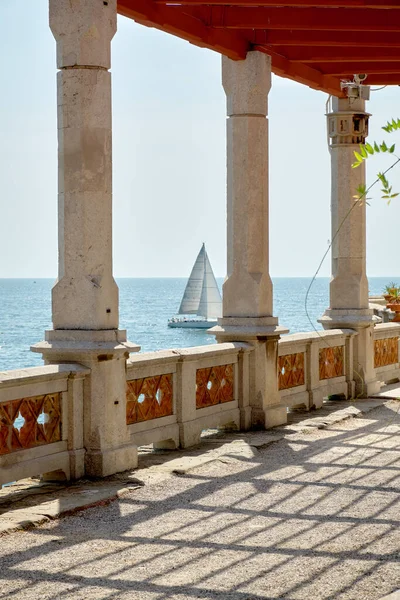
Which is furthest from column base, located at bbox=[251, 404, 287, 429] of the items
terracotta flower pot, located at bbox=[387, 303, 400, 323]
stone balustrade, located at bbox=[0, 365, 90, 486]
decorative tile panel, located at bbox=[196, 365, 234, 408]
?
terracotta flower pot, located at bbox=[387, 303, 400, 323]

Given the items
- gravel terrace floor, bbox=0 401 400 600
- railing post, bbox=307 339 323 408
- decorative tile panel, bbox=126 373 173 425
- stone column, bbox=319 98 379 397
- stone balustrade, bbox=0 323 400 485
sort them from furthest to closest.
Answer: stone column, bbox=319 98 379 397 → railing post, bbox=307 339 323 408 → decorative tile panel, bbox=126 373 173 425 → stone balustrade, bbox=0 323 400 485 → gravel terrace floor, bbox=0 401 400 600

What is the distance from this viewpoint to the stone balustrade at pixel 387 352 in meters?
15.7

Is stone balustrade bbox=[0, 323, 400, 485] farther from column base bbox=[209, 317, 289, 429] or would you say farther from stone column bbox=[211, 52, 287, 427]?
stone column bbox=[211, 52, 287, 427]

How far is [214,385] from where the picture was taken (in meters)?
11.0

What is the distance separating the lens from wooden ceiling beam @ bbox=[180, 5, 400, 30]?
1085 centimetres

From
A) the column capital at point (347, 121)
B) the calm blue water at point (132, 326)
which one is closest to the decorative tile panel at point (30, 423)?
the column capital at point (347, 121)

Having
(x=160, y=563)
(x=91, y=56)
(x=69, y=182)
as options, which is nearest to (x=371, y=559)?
(x=160, y=563)

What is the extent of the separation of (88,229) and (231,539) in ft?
9.95

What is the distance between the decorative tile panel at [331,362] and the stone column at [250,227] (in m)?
2.04

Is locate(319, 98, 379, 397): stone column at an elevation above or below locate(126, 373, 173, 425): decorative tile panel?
above

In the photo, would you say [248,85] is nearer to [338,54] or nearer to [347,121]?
[338,54]

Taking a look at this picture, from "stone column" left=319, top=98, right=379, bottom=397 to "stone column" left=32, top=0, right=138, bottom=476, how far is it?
595cm

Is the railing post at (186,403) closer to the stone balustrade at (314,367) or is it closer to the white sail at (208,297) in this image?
the stone balustrade at (314,367)

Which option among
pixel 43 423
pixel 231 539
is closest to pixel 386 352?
pixel 43 423
